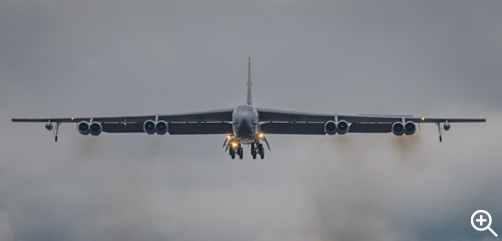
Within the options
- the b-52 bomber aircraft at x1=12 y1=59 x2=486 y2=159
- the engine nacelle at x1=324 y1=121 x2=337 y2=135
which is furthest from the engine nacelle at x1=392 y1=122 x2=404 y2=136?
the engine nacelle at x1=324 y1=121 x2=337 y2=135

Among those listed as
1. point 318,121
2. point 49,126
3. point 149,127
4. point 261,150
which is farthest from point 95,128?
point 318,121

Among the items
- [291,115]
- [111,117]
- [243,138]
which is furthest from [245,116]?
[111,117]

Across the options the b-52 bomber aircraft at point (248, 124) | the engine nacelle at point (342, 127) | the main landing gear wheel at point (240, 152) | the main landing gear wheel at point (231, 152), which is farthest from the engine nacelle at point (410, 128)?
the main landing gear wheel at point (231, 152)

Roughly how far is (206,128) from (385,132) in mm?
11990

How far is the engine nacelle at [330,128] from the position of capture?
56531 mm

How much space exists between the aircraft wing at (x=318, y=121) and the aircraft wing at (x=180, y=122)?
2.62m

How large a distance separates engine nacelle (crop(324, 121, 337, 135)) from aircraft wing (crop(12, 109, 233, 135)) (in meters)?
6.02

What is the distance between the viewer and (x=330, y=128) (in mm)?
56594

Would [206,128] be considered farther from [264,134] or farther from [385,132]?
[385,132]

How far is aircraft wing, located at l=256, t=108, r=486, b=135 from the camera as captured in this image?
5788cm

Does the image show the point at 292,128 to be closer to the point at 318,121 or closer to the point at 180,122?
the point at 318,121

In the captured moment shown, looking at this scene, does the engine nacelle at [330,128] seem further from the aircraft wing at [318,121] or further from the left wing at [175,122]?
the left wing at [175,122]

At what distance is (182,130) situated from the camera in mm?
61406

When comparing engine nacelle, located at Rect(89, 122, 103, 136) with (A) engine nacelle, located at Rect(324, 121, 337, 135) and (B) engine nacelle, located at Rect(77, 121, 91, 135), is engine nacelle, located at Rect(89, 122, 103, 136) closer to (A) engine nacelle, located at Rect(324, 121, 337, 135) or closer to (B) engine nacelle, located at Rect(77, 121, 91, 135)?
(B) engine nacelle, located at Rect(77, 121, 91, 135)
